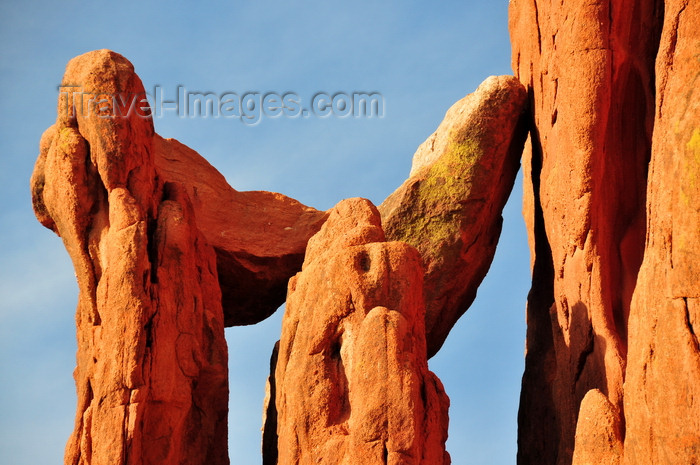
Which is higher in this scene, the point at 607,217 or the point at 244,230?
the point at 244,230

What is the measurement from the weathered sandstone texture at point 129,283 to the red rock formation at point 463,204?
3692 mm

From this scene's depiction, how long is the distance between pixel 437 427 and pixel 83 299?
618 cm

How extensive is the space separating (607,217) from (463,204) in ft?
11.9

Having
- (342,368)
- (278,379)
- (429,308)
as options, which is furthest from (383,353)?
(429,308)

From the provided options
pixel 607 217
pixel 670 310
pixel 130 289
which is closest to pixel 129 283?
pixel 130 289

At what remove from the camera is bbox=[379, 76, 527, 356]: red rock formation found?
964 inches

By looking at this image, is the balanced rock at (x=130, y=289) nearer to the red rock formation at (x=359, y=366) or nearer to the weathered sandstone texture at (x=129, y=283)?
the weathered sandstone texture at (x=129, y=283)

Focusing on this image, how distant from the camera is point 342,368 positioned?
1889 centimetres

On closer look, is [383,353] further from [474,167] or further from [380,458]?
[474,167]

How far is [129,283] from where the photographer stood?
20.5m

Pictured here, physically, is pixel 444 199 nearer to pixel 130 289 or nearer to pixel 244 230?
pixel 244 230

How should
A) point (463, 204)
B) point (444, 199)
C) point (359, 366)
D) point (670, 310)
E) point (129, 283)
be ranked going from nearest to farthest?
point (670, 310)
point (359, 366)
point (129, 283)
point (463, 204)
point (444, 199)

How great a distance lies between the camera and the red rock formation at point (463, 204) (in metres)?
24.5

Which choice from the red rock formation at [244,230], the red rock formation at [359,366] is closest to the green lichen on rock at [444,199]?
the red rock formation at [244,230]
